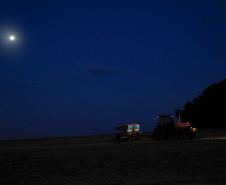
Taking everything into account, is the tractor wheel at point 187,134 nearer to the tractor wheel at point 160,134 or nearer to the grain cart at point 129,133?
the tractor wheel at point 160,134

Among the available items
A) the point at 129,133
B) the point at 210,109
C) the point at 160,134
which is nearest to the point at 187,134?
the point at 160,134

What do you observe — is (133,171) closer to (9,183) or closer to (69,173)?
(69,173)

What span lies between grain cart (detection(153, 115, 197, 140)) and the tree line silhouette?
28293mm

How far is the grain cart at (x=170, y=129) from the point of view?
23.2 meters

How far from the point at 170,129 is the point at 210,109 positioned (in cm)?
2963

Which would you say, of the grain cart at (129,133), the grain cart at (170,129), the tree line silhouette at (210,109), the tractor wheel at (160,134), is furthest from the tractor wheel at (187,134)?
the tree line silhouette at (210,109)

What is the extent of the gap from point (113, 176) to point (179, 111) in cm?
5264

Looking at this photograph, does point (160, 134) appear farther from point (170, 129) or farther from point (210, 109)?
point (210, 109)

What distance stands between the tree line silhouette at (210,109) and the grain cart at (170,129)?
1114 inches

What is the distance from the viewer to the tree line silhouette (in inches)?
1928

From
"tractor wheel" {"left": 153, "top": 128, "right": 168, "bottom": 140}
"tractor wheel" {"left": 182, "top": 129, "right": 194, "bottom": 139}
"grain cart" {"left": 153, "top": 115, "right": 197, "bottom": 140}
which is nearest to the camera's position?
"tractor wheel" {"left": 182, "top": 129, "right": 194, "bottom": 139}

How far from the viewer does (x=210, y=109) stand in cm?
5000

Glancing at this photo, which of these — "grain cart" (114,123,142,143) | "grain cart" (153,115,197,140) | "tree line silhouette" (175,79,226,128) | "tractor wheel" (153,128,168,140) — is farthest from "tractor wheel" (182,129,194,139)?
"tree line silhouette" (175,79,226,128)

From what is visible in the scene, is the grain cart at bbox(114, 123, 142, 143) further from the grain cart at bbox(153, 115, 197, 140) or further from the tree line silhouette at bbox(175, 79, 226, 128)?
the tree line silhouette at bbox(175, 79, 226, 128)
